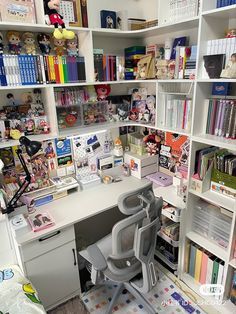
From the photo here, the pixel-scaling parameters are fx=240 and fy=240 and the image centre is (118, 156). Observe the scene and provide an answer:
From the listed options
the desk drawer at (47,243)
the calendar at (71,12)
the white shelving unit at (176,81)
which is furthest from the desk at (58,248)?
the calendar at (71,12)

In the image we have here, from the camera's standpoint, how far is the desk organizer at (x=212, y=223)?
68.0 inches

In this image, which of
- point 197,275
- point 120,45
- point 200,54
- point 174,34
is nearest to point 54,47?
point 120,45

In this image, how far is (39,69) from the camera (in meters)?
1.73

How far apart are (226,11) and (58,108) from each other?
1.37 metres

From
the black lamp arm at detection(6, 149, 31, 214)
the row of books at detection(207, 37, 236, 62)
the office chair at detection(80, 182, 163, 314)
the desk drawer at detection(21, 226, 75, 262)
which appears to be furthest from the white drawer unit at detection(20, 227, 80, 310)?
the row of books at detection(207, 37, 236, 62)

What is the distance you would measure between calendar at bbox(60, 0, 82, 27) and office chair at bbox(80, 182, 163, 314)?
138cm

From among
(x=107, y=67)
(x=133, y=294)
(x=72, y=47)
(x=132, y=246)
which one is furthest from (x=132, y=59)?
(x=133, y=294)

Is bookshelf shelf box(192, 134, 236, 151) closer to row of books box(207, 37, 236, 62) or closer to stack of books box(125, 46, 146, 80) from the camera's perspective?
row of books box(207, 37, 236, 62)

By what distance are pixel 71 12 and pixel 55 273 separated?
1.94m

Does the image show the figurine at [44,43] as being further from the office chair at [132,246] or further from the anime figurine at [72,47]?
the office chair at [132,246]

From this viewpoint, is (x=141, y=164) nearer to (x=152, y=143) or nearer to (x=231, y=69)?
(x=152, y=143)

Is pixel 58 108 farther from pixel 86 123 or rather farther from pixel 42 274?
pixel 42 274

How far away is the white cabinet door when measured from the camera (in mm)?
1625

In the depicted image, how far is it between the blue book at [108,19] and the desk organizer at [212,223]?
1.68 meters
